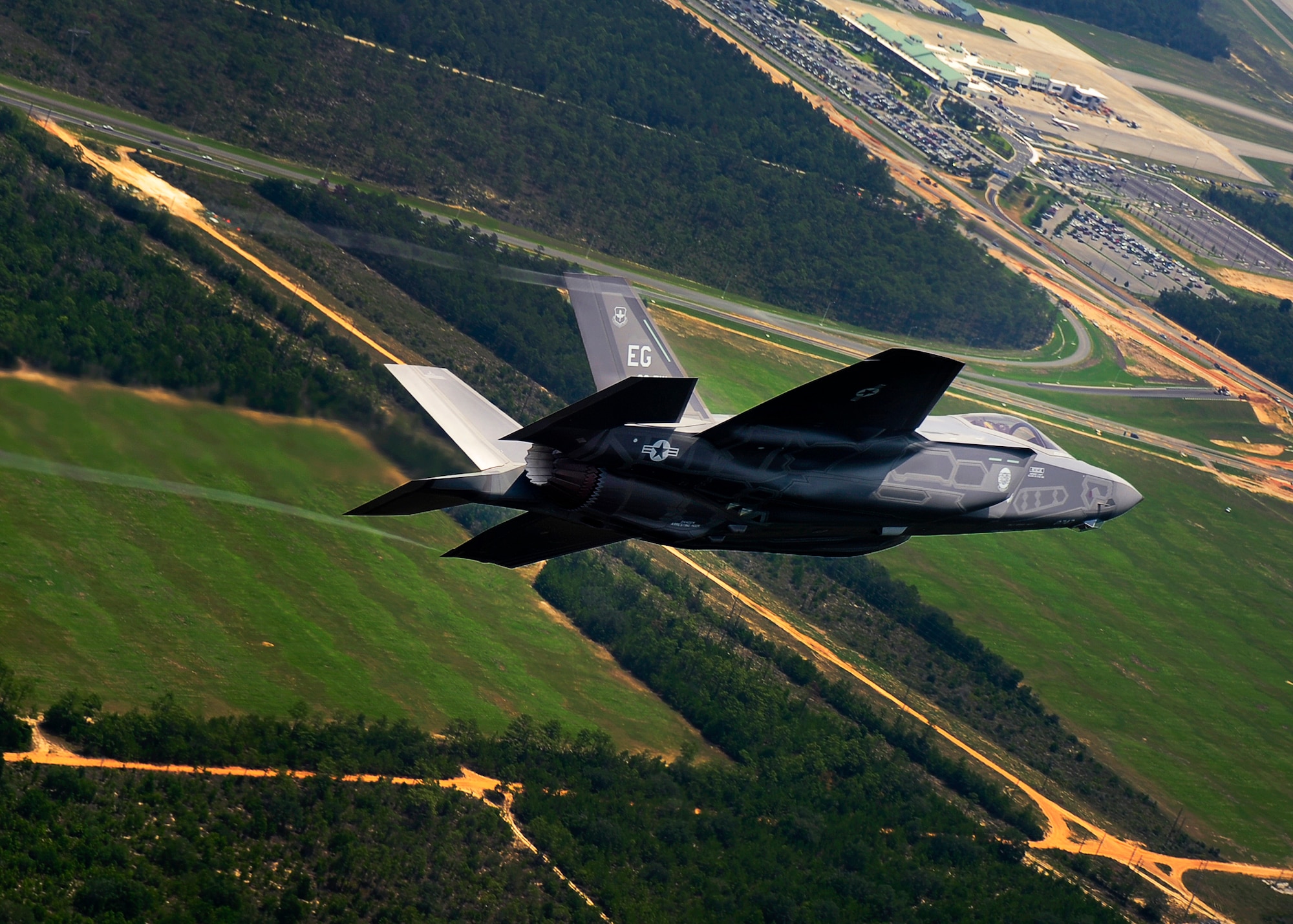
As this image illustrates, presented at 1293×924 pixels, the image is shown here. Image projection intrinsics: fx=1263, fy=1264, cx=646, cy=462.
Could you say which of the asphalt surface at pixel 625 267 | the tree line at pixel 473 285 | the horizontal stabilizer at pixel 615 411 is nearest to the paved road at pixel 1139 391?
the asphalt surface at pixel 625 267

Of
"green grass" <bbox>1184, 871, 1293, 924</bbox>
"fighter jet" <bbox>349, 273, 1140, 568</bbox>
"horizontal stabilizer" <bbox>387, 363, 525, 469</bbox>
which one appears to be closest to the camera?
"fighter jet" <bbox>349, 273, 1140, 568</bbox>

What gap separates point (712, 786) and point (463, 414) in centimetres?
4328

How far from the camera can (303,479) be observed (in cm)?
3356

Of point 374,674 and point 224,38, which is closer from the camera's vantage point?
point 374,674

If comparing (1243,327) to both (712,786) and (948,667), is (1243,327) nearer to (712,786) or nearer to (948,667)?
(948,667)

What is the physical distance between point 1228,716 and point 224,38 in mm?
95584

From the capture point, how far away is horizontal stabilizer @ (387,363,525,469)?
29031 millimetres

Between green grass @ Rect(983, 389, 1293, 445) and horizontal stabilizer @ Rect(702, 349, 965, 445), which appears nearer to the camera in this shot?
horizontal stabilizer @ Rect(702, 349, 965, 445)

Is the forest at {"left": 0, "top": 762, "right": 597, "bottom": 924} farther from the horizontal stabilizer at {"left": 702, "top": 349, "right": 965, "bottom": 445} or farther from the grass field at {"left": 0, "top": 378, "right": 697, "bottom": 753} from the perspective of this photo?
the horizontal stabilizer at {"left": 702, "top": 349, "right": 965, "bottom": 445}

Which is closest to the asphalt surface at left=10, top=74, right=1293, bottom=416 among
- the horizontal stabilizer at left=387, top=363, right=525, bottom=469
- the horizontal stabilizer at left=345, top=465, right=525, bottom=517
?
the horizontal stabilizer at left=387, top=363, right=525, bottom=469

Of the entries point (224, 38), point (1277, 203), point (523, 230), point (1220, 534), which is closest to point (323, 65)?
Result: point (224, 38)

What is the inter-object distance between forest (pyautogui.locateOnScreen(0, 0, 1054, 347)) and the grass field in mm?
52124

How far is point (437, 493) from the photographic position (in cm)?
2538

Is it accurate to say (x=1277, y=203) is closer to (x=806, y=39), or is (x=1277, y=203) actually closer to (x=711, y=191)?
(x=806, y=39)
